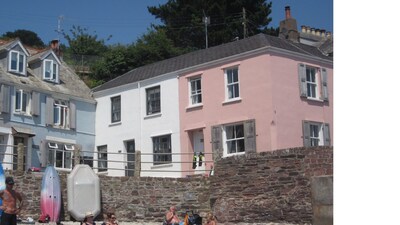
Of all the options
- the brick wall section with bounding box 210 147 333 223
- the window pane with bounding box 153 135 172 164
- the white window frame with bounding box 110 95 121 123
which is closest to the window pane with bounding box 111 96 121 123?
the white window frame with bounding box 110 95 121 123

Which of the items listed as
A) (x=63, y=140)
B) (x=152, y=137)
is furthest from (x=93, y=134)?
(x=152, y=137)

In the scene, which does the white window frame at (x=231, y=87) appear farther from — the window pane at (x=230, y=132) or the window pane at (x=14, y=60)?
the window pane at (x=14, y=60)

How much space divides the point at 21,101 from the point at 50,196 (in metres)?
8.39

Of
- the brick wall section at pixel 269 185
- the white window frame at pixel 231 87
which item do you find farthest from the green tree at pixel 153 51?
the brick wall section at pixel 269 185

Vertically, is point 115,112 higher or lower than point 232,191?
higher

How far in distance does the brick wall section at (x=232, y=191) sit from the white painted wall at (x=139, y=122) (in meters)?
4.87

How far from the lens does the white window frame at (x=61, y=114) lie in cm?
2509

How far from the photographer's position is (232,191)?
16.8 metres

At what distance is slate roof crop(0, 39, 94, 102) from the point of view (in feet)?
77.5

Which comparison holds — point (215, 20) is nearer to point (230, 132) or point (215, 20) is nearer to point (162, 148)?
point (162, 148)

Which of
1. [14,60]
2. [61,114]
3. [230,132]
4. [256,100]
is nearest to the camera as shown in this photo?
[256,100]

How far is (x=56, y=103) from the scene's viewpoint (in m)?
25.3

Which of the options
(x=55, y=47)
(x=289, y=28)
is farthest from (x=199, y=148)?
(x=55, y=47)
